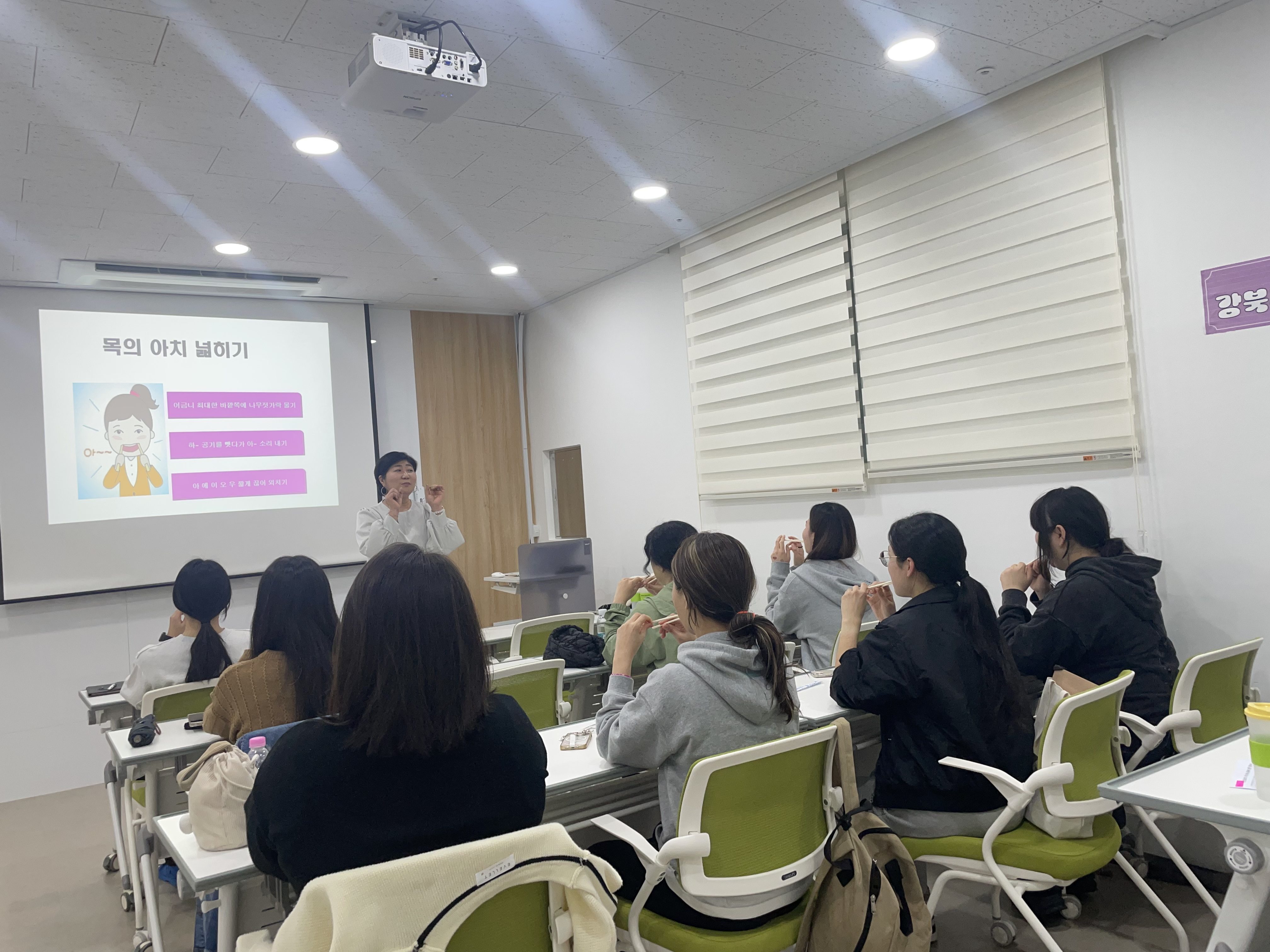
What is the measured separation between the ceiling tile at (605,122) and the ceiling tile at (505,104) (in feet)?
0.12

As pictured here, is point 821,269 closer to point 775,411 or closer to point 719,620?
point 775,411

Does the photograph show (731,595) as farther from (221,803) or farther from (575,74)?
(575,74)

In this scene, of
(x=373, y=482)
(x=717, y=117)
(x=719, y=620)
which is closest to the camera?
(x=719, y=620)

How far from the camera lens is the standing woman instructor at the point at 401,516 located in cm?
507

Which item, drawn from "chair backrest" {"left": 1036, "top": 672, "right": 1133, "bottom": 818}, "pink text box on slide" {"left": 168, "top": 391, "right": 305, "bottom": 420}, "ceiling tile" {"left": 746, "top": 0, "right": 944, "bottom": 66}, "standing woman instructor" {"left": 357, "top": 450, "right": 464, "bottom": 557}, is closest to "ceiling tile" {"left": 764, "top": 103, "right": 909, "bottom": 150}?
"ceiling tile" {"left": 746, "top": 0, "right": 944, "bottom": 66}

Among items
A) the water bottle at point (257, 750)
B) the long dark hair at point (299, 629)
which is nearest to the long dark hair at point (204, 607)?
the long dark hair at point (299, 629)

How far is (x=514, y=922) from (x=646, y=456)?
4.71 metres

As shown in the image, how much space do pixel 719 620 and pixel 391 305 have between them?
5.10 meters

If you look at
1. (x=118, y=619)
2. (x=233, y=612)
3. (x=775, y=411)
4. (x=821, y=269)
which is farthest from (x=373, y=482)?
(x=821, y=269)

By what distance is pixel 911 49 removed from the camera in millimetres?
3236

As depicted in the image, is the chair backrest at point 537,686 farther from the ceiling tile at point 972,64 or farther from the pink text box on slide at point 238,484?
the pink text box on slide at point 238,484

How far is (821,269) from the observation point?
15.2 feet

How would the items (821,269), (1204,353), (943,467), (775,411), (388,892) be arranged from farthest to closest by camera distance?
(775,411)
(821,269)
(943,467)
(1204,353)
(388,892)

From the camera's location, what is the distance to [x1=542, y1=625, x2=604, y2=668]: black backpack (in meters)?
3.46
